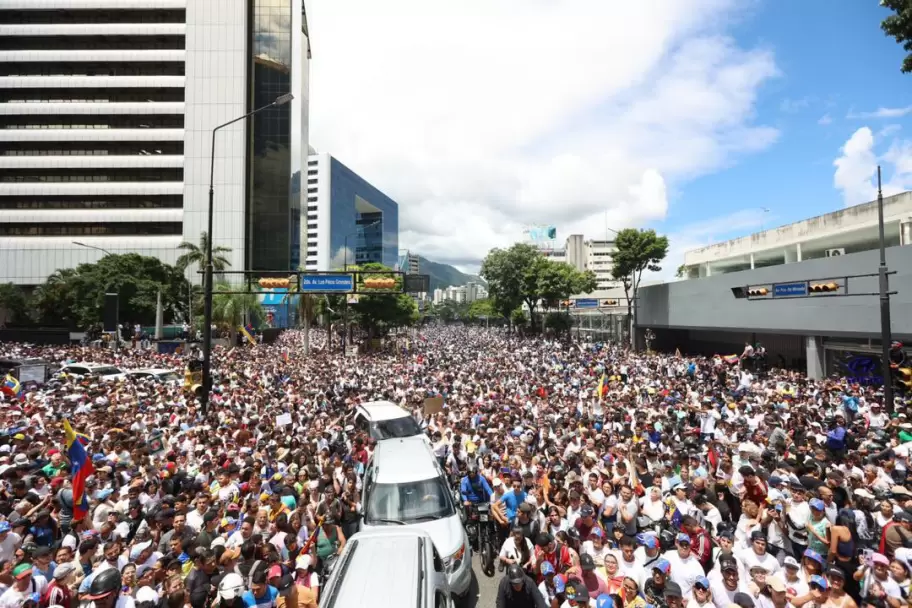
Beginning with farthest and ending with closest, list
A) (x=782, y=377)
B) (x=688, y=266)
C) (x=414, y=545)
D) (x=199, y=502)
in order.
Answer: (x=688, y=266)
(x=782, y=377)
(x=199, y=502)
(x=414, y=545)

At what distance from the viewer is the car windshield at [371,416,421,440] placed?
12.1m

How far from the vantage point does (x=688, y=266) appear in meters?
51.7

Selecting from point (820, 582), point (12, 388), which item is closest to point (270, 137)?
point (12, 388)

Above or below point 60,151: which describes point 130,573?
below

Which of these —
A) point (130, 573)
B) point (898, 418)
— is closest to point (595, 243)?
point (898, 418)

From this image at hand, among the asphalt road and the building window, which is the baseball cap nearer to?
the asphalt road

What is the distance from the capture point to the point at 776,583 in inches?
191

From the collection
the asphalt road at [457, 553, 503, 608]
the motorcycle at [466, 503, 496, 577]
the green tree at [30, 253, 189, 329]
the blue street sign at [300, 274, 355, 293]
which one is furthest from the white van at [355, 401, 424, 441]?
the green tree at [30, 253, 189, 329]

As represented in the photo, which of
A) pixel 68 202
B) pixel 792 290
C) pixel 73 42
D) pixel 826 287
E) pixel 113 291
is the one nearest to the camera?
pixel 826 287

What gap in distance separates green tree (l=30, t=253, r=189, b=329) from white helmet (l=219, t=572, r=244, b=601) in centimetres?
4448

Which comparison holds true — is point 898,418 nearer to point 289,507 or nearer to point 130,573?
point 289,507

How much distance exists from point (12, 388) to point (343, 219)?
127237 millimetres

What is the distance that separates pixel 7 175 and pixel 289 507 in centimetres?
7720

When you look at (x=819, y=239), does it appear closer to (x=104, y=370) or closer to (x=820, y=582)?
(x=820, y=582)
